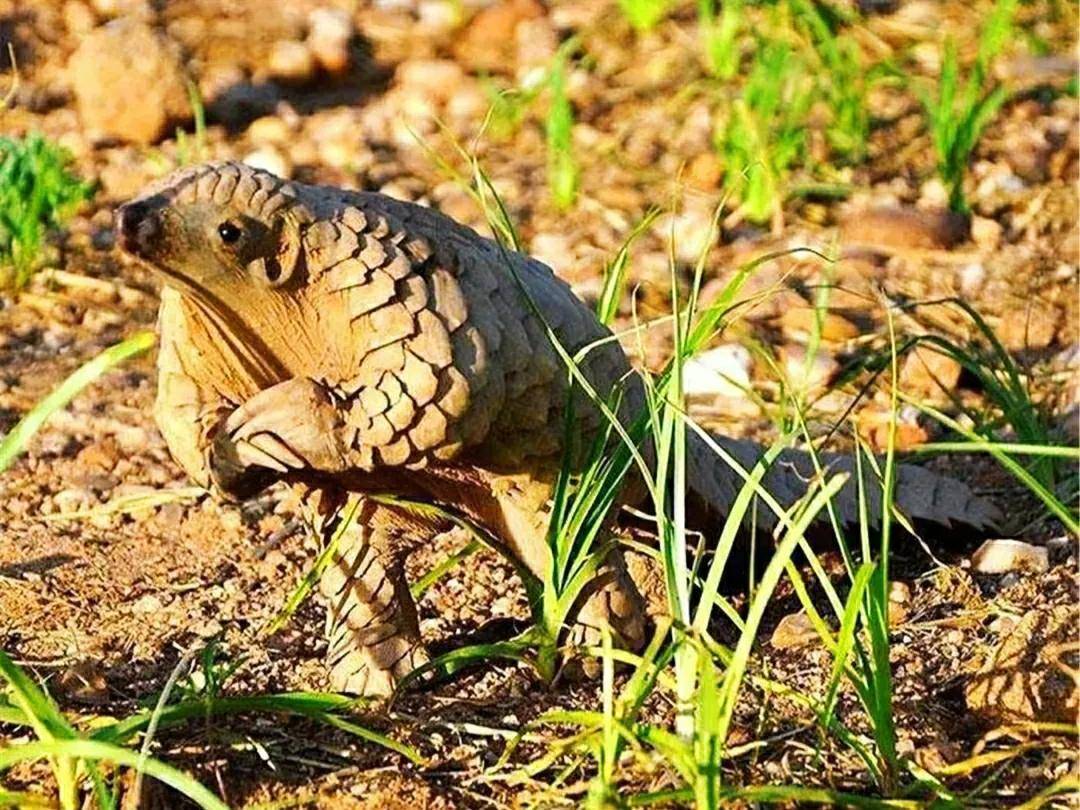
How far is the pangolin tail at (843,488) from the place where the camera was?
3471mm

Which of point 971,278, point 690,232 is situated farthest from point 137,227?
point 971,278

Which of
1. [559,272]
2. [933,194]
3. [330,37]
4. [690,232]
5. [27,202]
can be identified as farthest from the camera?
[330,37]

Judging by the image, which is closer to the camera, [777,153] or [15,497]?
[15,497]

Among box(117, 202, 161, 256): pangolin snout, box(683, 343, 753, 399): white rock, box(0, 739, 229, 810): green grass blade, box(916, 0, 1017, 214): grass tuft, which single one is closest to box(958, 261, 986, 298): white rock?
box(916, 0, 1017, 214): grass tuft

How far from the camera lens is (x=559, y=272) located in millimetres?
5160

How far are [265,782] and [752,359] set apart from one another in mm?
2104

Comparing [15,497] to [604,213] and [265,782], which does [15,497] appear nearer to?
[265,782]

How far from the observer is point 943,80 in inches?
207

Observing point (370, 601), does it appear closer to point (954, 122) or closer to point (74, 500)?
point (74, 500)

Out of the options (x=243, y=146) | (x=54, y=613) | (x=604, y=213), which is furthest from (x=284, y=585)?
(x=243, y=146)

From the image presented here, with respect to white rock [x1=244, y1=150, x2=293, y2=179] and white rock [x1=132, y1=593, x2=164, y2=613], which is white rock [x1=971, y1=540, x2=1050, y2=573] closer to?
white rock [x1=132, y1=593, x2=164, y2=613]

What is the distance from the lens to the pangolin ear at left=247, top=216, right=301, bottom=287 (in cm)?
276

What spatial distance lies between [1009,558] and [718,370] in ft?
3.43

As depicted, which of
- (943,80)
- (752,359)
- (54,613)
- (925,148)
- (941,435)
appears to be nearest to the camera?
(54,613)
